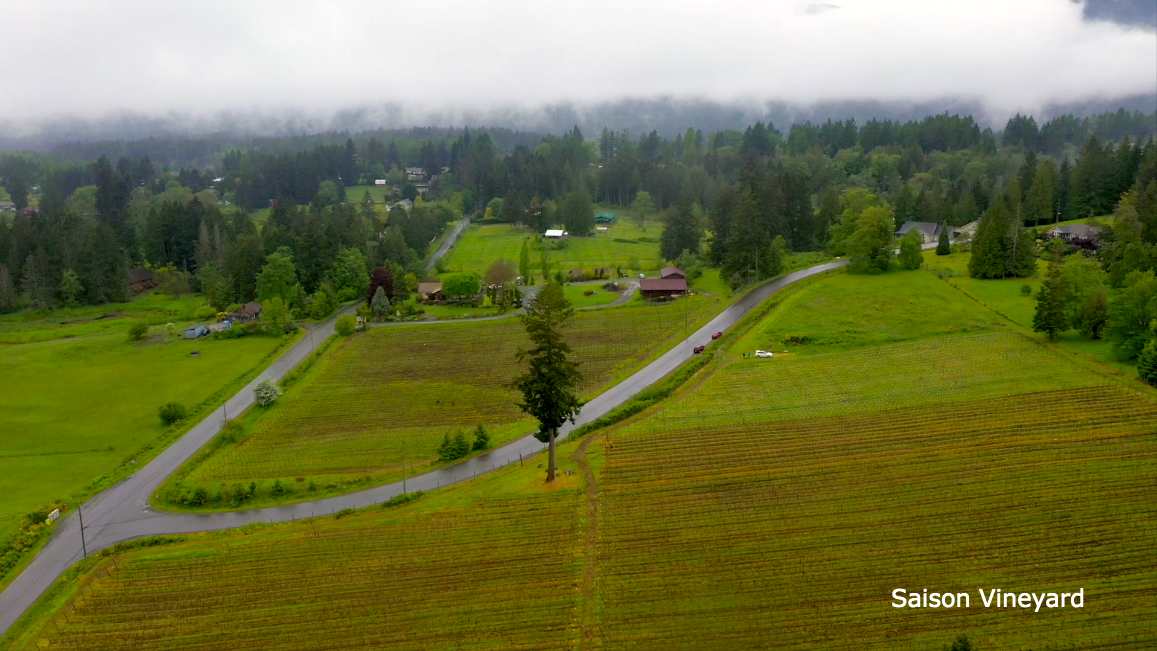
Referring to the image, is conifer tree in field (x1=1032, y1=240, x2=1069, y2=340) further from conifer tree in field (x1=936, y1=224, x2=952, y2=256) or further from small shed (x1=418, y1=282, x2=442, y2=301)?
small shed (x1=418, y1=282, x2=442, y2=301)

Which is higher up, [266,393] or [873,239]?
[873,239]

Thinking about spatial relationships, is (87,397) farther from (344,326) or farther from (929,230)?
(929,230)

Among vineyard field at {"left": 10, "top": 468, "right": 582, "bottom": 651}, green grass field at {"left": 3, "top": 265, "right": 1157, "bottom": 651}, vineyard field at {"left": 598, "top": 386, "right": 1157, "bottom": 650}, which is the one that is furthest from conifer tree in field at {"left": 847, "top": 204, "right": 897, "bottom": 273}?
vineyard field at {"left": 10, "top": 468, "right": 582, "bottom": 651}

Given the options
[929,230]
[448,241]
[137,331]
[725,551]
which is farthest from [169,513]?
[929,230]

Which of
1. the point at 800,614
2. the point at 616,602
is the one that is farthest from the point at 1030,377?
the point at 616,602

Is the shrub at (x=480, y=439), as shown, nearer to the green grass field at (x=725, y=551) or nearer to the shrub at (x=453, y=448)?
the shrub at (x=453, y=448)

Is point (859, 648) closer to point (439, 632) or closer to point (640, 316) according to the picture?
point (439, 632)
